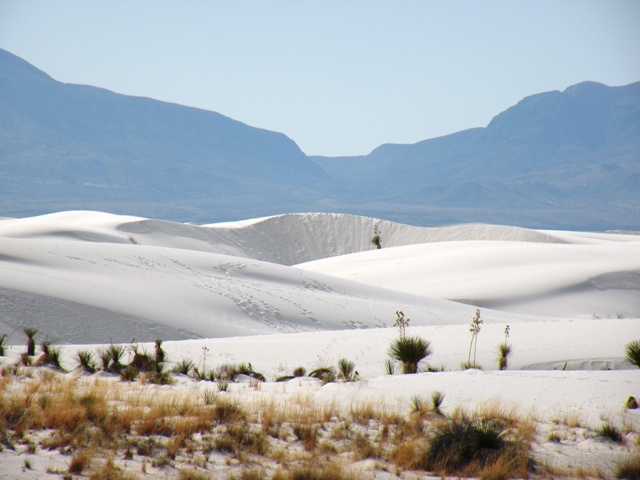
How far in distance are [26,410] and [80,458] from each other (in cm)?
149

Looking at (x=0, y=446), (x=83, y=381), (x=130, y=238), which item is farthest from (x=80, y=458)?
(x=130, y=238)

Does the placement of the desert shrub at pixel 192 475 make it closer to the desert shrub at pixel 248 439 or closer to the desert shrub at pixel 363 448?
the desert shrub at pixel 248 439

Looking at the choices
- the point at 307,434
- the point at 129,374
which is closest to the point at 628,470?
the point at 307,434

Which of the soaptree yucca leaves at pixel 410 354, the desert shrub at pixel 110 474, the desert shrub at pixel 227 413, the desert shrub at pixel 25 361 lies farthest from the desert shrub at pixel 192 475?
the soaptree yucca leaves at pixel 410 354

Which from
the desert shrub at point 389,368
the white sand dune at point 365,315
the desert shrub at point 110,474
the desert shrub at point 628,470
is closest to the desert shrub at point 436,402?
the white sand dune at point 365,315

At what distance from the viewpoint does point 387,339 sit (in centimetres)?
1811

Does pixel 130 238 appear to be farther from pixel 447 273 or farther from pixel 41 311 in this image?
pixel 41 311

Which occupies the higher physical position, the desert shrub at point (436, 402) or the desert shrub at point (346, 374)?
the desert shrub at point (436, 402)

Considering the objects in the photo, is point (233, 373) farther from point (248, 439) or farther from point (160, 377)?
point (248, 439)

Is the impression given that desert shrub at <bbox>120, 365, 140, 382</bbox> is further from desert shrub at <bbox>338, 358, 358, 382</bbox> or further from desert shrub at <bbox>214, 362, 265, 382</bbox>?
desert shrub at <bbox>338, 358, 358, 382</bbox>

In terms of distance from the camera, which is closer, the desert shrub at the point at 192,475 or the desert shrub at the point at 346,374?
the desert shrub at the point at 192,475

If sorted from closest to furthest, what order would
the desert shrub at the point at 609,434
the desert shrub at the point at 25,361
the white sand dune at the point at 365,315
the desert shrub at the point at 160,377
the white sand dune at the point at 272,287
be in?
the desert shrub at the point at 609,434 → the white sand dune at the point at 365,315 → the desert shrub at the point at 160,377 → the desert shrub at the point at 25,361 → the white sand dune at the point at 272,287

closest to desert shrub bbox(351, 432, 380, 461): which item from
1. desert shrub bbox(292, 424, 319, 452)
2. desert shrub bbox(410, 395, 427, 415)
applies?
desert shrub bbox(292, 424, 319, 452)

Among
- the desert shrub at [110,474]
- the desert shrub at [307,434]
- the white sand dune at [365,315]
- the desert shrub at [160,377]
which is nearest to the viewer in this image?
the desert shrub at [110,474]
